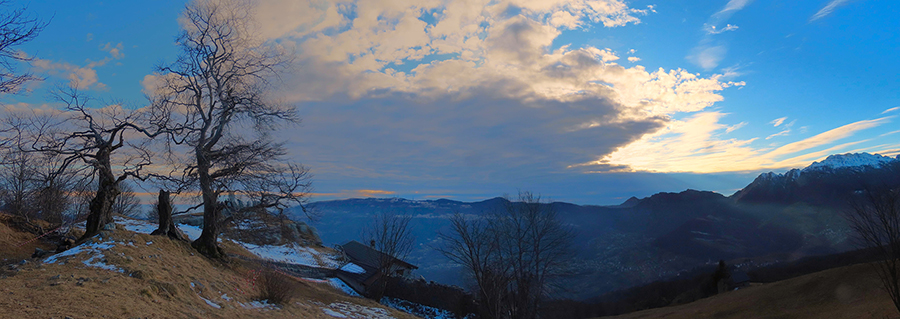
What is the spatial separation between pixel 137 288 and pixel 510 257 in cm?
2065

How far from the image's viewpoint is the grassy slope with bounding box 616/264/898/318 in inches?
969

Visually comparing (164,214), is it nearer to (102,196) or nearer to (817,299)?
(102,196)

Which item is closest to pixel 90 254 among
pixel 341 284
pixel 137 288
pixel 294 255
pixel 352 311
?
pixel 137 288

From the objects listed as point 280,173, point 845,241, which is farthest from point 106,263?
point 845,241

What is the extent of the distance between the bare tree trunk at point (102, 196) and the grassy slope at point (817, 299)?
37.1 meters

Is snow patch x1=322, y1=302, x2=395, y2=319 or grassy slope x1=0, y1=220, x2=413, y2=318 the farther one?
snow patch x1=322, y1=302, x2=395, y2=319

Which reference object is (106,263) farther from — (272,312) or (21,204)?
(21,204)

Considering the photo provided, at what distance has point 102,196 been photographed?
13.5 meters

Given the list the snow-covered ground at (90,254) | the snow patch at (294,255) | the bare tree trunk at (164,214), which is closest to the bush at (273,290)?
the bare tree trunk at (164,214)

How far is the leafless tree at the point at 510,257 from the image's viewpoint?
20734mm

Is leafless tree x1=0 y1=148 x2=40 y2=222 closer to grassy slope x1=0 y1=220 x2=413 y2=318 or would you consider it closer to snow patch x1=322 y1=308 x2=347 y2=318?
grassy slope x1=0 y1=220 x2=413 y2=318

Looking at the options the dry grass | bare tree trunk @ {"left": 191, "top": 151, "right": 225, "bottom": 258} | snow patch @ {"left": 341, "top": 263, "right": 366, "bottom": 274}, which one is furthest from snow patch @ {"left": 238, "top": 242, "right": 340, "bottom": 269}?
the dry grass

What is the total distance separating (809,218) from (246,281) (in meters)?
250

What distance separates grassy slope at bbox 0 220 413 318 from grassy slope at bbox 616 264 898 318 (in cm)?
3192
